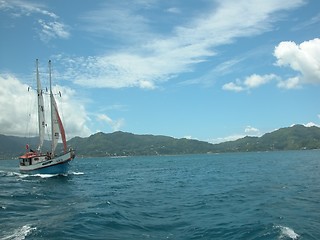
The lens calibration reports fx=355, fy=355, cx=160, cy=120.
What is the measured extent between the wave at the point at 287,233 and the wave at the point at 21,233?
17.8m

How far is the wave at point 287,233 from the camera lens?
24484mm

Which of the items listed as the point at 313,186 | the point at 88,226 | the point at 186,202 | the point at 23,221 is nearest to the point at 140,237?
the point at 88,226

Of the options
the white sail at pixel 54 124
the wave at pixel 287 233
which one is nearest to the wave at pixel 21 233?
the wave at pixel 287 233

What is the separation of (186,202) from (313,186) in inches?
882

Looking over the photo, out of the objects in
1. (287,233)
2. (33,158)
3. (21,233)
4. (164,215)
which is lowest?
(287,233)

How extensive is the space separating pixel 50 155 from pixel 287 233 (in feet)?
227

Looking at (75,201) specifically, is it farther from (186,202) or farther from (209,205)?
(209,205)

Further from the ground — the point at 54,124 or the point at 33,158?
the point at 54,124

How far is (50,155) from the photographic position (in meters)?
84.8

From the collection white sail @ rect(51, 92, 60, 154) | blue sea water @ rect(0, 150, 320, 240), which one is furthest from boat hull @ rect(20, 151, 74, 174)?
blue sea water @ rect(0, 150, 320, 240)

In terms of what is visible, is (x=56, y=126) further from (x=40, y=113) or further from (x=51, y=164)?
(x=51, y=164)

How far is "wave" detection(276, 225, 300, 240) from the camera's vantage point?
24484mm

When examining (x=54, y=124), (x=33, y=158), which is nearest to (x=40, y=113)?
(x=54, y=124)

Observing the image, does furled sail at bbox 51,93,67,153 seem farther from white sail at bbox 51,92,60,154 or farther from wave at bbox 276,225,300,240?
wave at bbox 276,225,300,240
